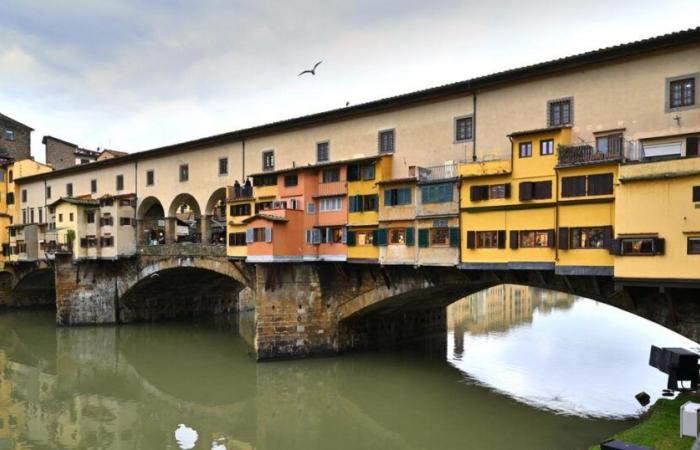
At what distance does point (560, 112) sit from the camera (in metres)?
20.9

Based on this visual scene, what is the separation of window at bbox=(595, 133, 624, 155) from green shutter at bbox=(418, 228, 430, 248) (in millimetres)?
7727

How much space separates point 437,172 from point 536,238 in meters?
5.80

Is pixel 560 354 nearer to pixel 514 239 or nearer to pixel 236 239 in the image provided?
pixel 514 239

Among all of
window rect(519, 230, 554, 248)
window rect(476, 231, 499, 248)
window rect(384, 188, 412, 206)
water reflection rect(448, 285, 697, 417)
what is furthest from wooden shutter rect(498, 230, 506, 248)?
water reflection rect(448, 285, 697, 417)

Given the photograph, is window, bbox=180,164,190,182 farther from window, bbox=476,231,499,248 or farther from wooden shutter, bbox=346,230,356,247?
window, bbox=476,231,499,248

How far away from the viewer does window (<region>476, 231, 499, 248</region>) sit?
21.2m

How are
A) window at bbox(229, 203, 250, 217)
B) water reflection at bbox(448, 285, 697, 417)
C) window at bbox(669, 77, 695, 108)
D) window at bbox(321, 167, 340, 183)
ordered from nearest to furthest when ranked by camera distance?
window at bbox(669, 77, 695, 108)
water reflection at bbox(448, 285, 697, 417)
window at bbox(321, 167, 340, 183)
window at bbox(229, 203, 250, 217)

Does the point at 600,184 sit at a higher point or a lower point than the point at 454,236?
higher

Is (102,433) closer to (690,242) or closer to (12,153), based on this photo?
(690,242)

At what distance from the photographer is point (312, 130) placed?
2938 cm

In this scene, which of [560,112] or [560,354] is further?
[560,354]

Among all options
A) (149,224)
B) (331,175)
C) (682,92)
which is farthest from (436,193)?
(149,224)

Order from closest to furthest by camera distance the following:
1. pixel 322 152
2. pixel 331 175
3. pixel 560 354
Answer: pixel 331 175 → pixel 322 152 → pixel 560 354

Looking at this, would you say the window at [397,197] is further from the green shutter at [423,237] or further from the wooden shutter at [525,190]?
the wooden shutter at [525,190]
